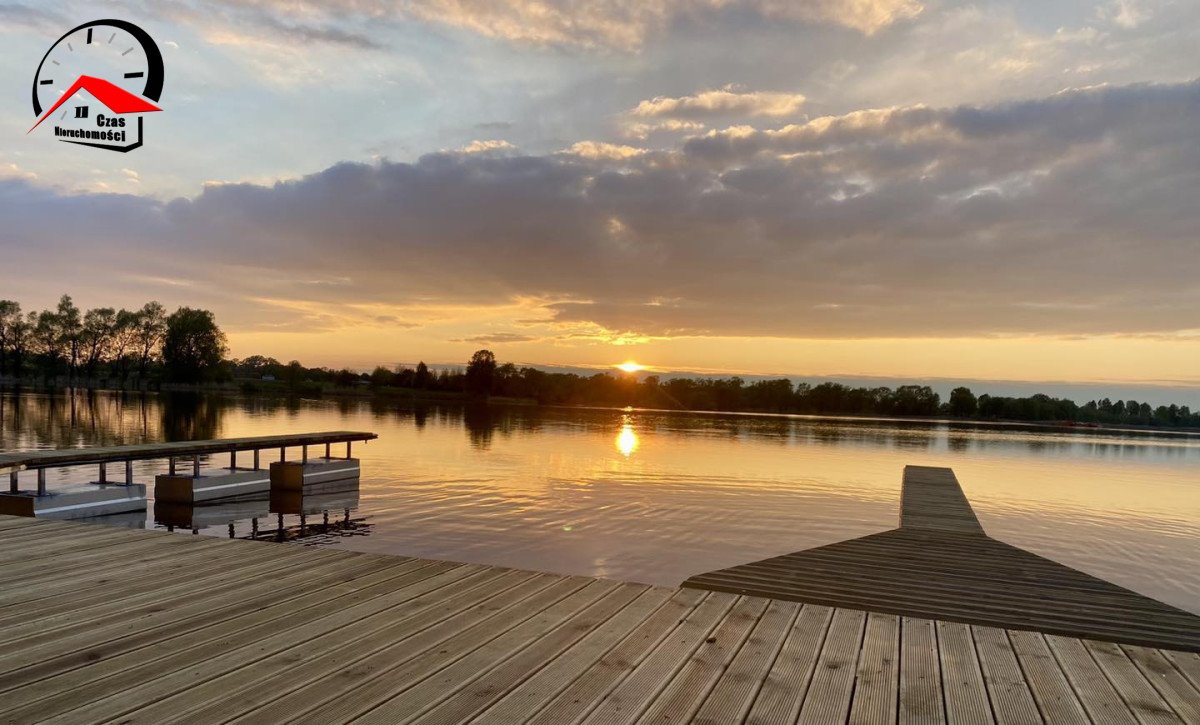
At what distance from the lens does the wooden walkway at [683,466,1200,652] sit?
6090 mm

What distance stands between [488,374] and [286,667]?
133561 mm

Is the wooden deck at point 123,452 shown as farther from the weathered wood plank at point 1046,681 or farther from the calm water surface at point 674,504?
the weathered wood plank at point 1046,681

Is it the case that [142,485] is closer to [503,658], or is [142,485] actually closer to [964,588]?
[503,658]

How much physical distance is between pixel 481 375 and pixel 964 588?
428 feet

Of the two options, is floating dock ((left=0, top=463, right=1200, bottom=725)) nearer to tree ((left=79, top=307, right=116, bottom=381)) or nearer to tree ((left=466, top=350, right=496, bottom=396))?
tree ((left=466, top=350, right=496, bottom=396))

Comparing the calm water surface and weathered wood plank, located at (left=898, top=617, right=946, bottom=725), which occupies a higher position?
weathered wood plank, located at (left=898, top=617, right=946, bottom=725)

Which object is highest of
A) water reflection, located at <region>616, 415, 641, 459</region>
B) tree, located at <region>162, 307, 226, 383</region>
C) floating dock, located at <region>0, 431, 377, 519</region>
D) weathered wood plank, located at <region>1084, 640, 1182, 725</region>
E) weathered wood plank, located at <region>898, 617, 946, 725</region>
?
tree, located at <region>162, 307, 226, 383</region>

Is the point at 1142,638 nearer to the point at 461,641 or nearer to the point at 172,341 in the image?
the point at 461,641

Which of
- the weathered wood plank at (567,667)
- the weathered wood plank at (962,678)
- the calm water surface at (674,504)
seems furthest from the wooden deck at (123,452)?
the weathered wood plank at (962,678)

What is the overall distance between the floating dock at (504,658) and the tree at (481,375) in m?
132

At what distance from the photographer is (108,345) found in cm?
12200

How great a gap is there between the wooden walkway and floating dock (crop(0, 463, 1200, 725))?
2.45 metres

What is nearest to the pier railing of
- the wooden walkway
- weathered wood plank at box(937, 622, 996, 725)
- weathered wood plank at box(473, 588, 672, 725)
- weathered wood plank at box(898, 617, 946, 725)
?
the wooden walkway

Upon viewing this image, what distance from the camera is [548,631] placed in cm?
367
